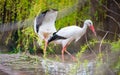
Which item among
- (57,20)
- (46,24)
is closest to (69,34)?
(46,24)

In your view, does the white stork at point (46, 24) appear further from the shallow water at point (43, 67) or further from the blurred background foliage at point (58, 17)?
the shallow water at point (43, 67)

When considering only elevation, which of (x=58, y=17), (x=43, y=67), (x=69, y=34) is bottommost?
(x=43, y=67)

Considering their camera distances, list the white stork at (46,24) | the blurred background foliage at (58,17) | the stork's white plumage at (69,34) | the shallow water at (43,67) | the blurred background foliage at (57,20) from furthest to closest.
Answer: the white stork at (46,24), the stork's white plumage at (69,34), the blurred background foliage at (57,20), the blurred background foliage at (58,17), the shallow water at (43,67)

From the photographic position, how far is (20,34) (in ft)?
13.8

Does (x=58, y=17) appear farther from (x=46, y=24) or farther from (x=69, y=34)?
(x=69, y=34)

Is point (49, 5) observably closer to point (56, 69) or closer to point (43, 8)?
point (43, 8)

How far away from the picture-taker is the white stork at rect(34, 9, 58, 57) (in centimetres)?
340

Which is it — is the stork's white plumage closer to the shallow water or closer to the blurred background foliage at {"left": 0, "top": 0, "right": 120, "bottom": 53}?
the blurred background foliage at {"left": 0, "top": 0, "right": 120, "bottom": 53}

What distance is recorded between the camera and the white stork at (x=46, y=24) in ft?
11.2

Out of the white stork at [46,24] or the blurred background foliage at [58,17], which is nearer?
the blurred background foliage at [58,17]

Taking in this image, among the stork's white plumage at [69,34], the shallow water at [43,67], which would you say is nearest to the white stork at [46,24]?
the stork's white plumage at [69,34]

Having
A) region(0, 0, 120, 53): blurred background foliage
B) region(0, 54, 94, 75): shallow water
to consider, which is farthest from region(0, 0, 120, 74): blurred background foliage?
region(0, 54, 94, 75): shallow water

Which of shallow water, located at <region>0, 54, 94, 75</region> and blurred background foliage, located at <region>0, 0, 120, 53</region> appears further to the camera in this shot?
blurred background foliage, located at <region>0, 0, 120, 53</region>

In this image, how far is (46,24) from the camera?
3434 mm
